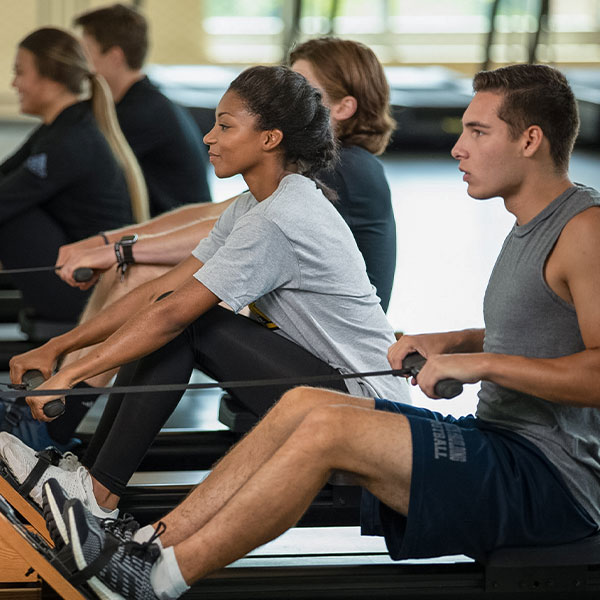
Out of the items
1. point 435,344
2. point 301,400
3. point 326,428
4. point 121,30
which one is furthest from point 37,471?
point 121,30

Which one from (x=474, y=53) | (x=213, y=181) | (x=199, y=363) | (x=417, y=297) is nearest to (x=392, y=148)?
(x=213, y=181)

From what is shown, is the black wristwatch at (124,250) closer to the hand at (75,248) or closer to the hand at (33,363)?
the hand at (75,248)

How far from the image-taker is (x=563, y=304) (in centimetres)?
184

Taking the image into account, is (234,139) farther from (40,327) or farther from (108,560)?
(40,327)

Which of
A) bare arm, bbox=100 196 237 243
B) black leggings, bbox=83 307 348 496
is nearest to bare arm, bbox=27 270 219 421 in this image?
black leggings, bbox=83 307 348 496

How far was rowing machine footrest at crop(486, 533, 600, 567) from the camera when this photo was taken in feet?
6.41

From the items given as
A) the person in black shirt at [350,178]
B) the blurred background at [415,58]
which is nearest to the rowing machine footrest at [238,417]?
the person in black shirt at [350,178]

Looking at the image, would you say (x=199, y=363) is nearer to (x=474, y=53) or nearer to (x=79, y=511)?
(x=79, y=511)

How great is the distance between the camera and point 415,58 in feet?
40.7

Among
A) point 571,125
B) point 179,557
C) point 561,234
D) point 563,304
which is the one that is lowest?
point 179,557

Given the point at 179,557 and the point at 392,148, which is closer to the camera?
the point at 179,557

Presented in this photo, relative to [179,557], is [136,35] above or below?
above

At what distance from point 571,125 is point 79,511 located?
1.06 meters

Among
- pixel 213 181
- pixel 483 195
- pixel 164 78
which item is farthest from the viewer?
pixel 164 78
